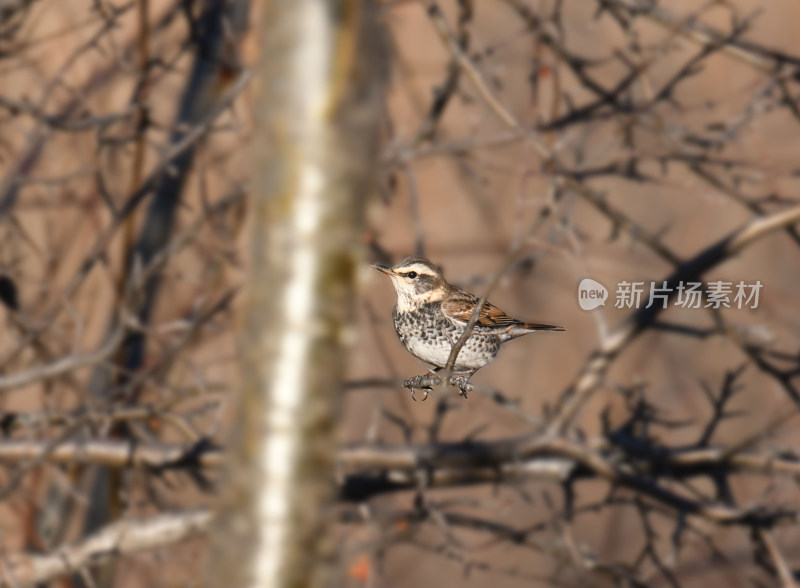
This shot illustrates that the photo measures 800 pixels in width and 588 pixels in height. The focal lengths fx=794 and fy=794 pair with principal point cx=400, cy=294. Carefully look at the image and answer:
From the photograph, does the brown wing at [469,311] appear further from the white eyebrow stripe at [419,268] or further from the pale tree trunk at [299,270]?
the pale tree trunk at [299,270]

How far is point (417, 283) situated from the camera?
67.1 inches

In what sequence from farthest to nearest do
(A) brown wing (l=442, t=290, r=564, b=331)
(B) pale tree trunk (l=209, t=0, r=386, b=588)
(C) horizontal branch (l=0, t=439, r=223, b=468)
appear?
1. (C) horizontal branch (l=0, t=439, r=223, b=468)
2. (A) brown wing (l=442, t=290, r=564, b=331)
3. (B) pale tree trunk (l=209, t=0, r=386, b=588)

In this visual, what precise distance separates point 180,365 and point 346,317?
3.99 metres

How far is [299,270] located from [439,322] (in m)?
0.57

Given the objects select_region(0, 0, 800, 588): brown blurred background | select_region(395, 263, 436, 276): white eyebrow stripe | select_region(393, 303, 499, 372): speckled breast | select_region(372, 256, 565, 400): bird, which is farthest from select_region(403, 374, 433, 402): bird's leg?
select_region(0, 0, 800, 588): brown blurred background

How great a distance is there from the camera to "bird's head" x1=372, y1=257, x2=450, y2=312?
1619 millimetres

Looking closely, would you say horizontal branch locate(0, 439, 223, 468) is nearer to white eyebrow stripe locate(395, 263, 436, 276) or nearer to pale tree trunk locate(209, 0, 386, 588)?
white eyebrow stripe locate(395, 263, 436, 276)

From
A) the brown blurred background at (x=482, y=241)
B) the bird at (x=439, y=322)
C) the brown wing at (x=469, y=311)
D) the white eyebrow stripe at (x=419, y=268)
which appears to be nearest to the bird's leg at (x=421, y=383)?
the bird at (x=439, y=322)

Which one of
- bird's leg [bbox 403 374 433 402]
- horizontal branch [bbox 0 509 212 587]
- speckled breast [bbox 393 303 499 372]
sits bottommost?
horizontal branch [bbox 0 509 212 587]

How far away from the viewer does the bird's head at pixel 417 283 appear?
5.31 feet

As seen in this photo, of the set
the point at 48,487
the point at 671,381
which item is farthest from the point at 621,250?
the point at 48,487

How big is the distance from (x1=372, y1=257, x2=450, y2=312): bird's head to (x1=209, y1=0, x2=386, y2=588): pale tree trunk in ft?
1.75

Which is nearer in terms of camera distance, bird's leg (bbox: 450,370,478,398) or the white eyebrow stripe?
bird's leg (bbox: 450,370,478,398)

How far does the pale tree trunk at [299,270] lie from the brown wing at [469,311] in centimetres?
50
